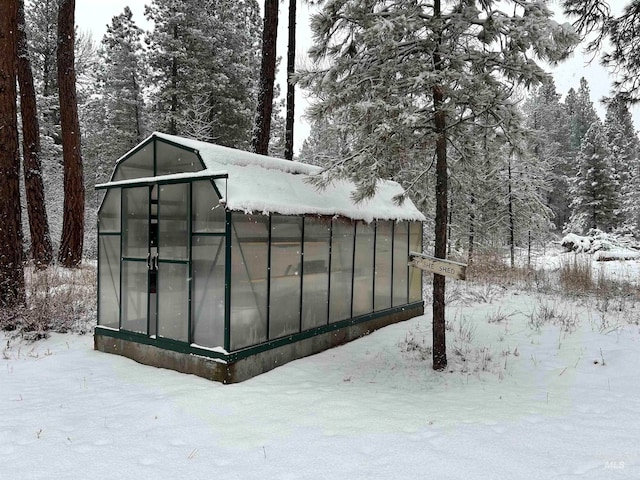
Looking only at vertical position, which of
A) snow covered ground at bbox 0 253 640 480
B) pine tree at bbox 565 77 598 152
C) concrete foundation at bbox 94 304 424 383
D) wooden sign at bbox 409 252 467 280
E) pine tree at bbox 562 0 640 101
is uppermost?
pine tree at bbox 565 77 598 152

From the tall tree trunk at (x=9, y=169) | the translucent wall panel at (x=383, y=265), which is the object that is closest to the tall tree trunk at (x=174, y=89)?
the tall tree trunk at (x=9, y=169)

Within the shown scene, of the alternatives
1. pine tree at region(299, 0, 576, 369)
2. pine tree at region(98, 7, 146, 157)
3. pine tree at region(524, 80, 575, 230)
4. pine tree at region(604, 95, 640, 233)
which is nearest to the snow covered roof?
Result: pine tree at region(299, 0, 576, 369)

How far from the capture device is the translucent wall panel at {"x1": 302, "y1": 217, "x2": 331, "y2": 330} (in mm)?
7184

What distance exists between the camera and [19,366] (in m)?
6.43

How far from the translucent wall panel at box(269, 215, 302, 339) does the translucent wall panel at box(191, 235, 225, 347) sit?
86 centimetres

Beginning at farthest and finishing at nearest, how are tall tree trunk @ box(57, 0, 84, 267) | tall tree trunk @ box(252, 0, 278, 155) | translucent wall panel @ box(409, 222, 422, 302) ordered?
1. tall tree trunk @ box(57, 0, 84, 267)
2. tall tree trunk @ box(252, 0, 278, 155)
3. translucent wall panel @ box(409, 222, 422, 302)

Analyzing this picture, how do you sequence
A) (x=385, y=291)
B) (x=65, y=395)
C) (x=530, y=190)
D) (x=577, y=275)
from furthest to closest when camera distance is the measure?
(x=530, y=190)
(x=577, y=275)
(x=385, y=291)
(x=65, y=395)

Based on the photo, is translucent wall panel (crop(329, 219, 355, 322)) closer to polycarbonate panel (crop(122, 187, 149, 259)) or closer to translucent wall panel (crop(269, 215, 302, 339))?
translucent wall panel (crop(269, 215, 302, 339))

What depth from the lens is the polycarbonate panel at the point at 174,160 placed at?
632 cm

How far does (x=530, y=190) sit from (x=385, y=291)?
45.2 ft

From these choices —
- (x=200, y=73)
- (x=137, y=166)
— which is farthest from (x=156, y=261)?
(x=200, y=73)

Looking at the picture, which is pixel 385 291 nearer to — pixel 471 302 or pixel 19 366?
pixel 471 302

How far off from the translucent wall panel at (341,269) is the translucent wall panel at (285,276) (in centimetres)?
104

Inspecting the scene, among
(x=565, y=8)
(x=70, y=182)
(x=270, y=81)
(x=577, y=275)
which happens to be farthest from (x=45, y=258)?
(x=577, y=275)
